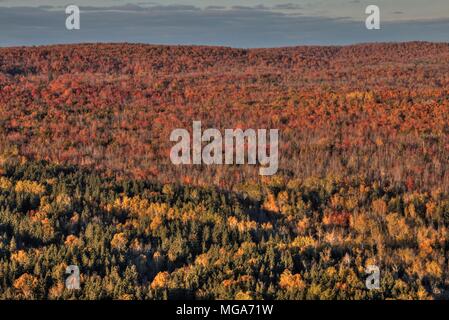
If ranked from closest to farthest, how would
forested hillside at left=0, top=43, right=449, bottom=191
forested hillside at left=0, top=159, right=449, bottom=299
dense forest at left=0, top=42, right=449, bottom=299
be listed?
forested hillside at left=0, top=159, right=449, bottom=299 < dense forest at left=0, top=42, right=449, bottom=299 < forested hillside at left=0, top=43, right=449, bottom=191

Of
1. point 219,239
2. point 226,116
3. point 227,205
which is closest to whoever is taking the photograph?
point 219,239

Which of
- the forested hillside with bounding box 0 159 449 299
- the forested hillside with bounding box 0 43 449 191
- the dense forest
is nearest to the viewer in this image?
the forested hillside with bounding box 0 159 449 299

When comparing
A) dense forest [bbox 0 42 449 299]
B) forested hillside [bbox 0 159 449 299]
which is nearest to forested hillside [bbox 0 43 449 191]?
dense forest [bbox 0 42 449 299]

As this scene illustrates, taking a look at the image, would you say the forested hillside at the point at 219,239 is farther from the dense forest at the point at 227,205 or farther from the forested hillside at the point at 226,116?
the forested hillside at the point at 226,116

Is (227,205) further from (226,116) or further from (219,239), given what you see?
(226,116)

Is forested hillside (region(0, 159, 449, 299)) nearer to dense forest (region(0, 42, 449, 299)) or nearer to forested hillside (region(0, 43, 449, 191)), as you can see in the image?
dense forest (region(0, 42, 449, 299))

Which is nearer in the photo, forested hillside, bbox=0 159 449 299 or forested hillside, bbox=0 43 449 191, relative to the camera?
forested hillside, bbox=0 159 449 299

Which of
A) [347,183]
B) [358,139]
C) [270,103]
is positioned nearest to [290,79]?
[270,103]

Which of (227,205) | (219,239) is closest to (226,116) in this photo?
(227,205)
